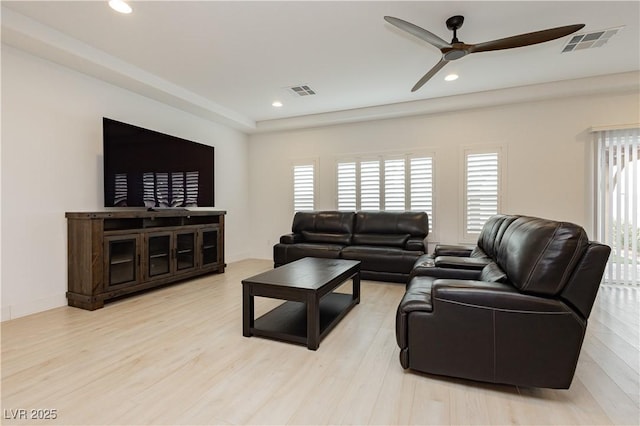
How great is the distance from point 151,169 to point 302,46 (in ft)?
8.19

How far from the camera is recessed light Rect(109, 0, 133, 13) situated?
8.06 ft

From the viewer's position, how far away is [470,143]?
16.1ft

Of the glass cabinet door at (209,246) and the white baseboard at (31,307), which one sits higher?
the glass cabinet door at (209,246)

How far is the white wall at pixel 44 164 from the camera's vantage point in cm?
294

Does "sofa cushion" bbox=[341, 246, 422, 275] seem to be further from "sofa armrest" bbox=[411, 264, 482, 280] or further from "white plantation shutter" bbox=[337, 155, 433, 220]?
"sofa armrest" bbox=[411, 264, 482, 280]

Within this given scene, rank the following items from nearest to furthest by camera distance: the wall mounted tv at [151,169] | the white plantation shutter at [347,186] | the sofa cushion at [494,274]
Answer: the sofa cushion at [494,274], the wall mounted tv at [151,169], the white plantation shutter at [347,186]

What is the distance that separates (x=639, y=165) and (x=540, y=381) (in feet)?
13.9

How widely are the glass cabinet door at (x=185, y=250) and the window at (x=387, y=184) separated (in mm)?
2697

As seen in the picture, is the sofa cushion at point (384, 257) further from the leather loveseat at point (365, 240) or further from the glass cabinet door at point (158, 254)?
the glass cabinet door at point (158, 254)

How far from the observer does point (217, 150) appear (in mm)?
5711

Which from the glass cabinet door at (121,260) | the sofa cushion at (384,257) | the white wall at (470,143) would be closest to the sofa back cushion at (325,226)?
the white wall at (470,143)

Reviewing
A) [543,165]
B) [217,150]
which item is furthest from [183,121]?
[543,165]

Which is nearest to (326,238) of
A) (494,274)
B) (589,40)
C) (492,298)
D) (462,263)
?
(462,263)

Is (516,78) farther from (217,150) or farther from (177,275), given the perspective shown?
(177,275)
